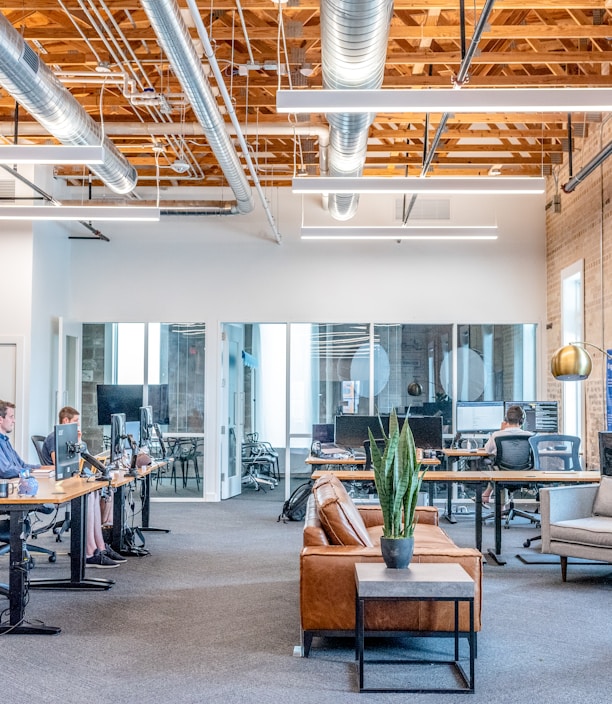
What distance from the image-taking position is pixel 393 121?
8.58 meters

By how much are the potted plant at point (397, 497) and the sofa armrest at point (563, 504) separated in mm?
2455

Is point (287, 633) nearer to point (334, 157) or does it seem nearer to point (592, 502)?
point (592, 502)

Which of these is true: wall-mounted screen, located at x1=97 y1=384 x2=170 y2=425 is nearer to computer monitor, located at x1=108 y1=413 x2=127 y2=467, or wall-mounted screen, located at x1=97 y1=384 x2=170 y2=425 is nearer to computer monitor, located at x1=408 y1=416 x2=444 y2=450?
computer monitor, located at x1=108 y1=413 x2=127 y2=467

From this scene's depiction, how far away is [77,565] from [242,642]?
5.87 ft

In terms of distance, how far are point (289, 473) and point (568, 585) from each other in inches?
212

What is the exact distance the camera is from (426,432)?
7.87 m

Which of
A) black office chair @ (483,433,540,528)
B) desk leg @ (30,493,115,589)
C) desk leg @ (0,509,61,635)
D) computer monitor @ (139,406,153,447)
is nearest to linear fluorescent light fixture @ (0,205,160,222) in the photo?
computer monitor @ (139,406,153,447)

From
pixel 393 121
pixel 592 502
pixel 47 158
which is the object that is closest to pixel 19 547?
pixel 47 158

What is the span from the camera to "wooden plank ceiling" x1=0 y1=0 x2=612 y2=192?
6395 mm

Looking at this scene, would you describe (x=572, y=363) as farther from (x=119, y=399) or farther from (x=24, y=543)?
(x=119, y=399)

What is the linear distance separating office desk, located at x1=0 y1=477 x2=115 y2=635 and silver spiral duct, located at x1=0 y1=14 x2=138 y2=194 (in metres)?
2.75

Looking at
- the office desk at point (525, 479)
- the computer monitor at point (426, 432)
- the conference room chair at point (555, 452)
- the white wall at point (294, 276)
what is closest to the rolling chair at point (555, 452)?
the conference room chair at point (555, 452)

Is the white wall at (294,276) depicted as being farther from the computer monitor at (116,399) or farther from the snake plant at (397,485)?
the snake plant at (397,485)

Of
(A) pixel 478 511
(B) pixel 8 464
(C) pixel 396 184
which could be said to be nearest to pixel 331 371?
(C) pixel 396 184
